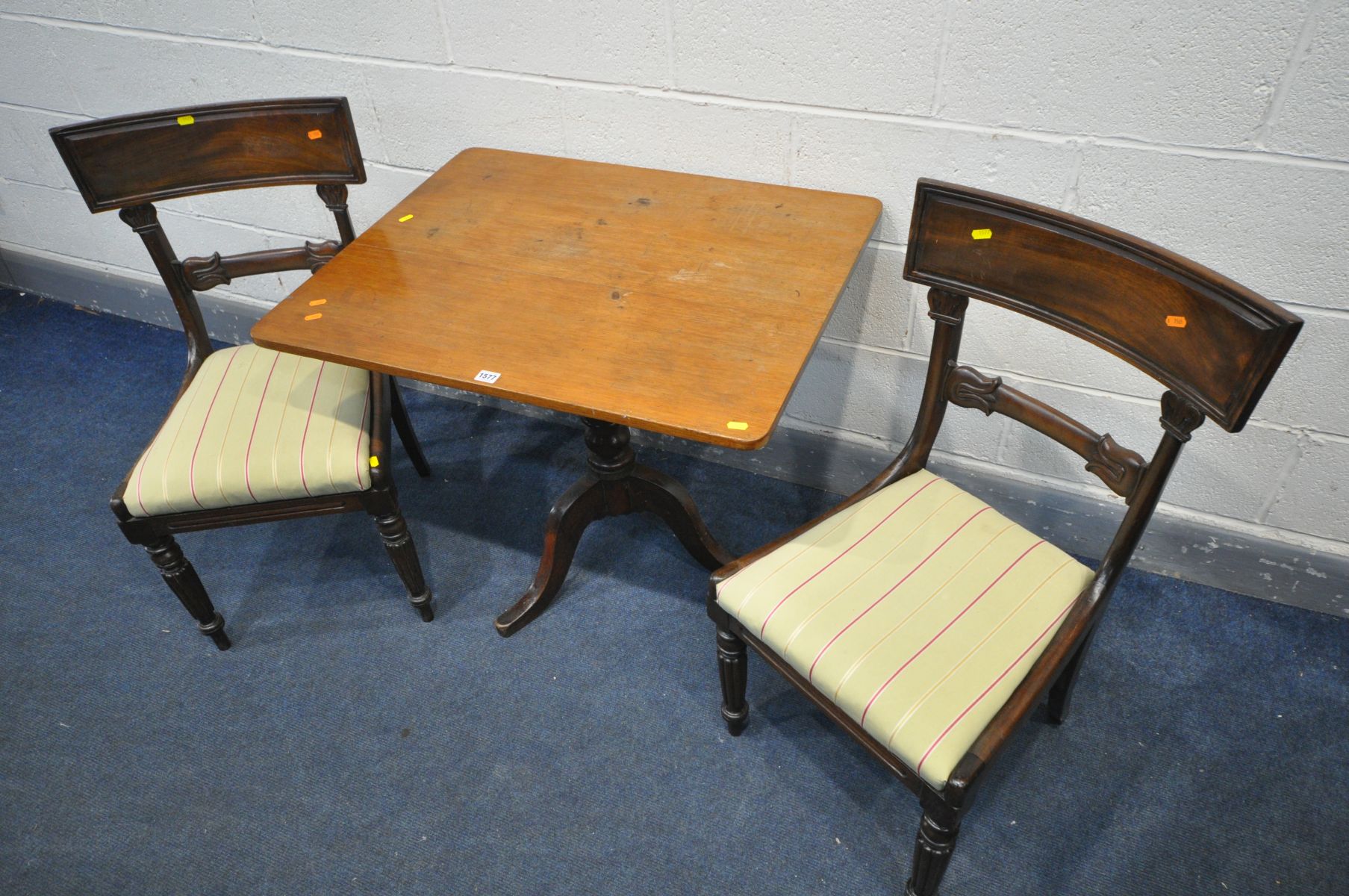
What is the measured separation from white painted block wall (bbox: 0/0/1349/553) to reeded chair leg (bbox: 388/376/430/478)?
504 millimetres

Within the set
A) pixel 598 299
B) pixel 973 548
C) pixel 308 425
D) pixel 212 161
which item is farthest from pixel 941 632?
pixel 212 161

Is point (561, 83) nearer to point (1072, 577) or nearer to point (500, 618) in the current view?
point (500, 618)

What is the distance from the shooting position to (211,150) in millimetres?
1707

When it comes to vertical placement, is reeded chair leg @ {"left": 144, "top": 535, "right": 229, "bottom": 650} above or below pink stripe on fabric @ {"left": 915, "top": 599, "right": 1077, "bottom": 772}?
below

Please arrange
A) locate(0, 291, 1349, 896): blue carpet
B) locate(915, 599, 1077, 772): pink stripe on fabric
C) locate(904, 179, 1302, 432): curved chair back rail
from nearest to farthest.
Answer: locate(904, 179, 1302, 432): curved chair back rail < locate(915, 599, 1077, 772): pink stripe on fabric < locate(0, 291, 1349, 896): blue carpet

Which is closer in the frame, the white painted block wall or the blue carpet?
the white painted block wall

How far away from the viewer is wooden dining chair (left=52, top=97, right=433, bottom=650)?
1.60m

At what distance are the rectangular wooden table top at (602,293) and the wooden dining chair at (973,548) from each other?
246 millimetres

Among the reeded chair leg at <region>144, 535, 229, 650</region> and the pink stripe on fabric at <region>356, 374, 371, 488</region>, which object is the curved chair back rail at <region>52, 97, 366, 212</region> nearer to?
the pink stripe on fabric at <region>356, 374, 371, 488</region>

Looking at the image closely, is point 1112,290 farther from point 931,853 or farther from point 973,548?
point 931,853

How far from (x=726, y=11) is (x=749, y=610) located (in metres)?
1.05

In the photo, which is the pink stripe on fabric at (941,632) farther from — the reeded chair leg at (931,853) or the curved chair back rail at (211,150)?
the curved chair back rail at (211,150)

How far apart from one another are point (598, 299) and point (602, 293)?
16 mm

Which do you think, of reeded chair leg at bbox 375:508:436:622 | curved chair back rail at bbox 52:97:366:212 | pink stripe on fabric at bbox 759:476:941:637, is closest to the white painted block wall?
curved chair back rail at bbox 52:97:366:212
